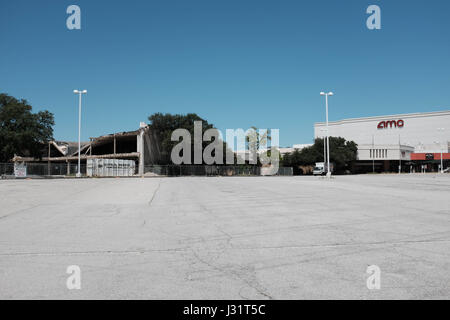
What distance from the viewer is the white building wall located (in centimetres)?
11006

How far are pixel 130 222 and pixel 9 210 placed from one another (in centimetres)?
551

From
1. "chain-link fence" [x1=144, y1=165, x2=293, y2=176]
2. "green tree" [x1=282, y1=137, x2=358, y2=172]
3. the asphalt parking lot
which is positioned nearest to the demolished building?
"chain-link fence" [x1=144, y1=165, x2=293, y2=176]

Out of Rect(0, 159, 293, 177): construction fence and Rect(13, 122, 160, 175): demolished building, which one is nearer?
Rect(0, 159, 293, 177): construction fence

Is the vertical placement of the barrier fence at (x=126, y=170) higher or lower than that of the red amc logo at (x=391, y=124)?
lower

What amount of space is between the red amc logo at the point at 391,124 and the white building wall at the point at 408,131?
729mm

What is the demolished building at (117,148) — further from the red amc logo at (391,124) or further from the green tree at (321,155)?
the red amc logo at (391,124)

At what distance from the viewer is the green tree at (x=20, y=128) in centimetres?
5250

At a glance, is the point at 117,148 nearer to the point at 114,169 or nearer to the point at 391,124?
the point at 114,169

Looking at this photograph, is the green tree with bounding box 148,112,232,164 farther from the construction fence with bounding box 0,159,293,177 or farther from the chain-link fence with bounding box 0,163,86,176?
the chain-link fence with bounding box 0,163,86,176

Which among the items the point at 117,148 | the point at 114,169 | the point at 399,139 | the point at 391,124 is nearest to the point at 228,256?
the point at 114,169

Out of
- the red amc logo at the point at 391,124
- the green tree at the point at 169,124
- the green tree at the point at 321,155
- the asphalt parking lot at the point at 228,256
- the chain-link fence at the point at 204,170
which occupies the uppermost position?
the red amc logo at the point at 391,124

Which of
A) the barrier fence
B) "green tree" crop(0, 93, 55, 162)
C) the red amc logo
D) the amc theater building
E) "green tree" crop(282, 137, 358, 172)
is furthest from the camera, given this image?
the red amc logo

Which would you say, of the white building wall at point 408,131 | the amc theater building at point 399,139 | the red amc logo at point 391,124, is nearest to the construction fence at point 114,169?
the amc theater building at point 399,139

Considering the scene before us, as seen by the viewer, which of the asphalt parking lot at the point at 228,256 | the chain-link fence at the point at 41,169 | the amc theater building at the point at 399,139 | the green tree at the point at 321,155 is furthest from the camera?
the amc theater building at the point at 399,139
